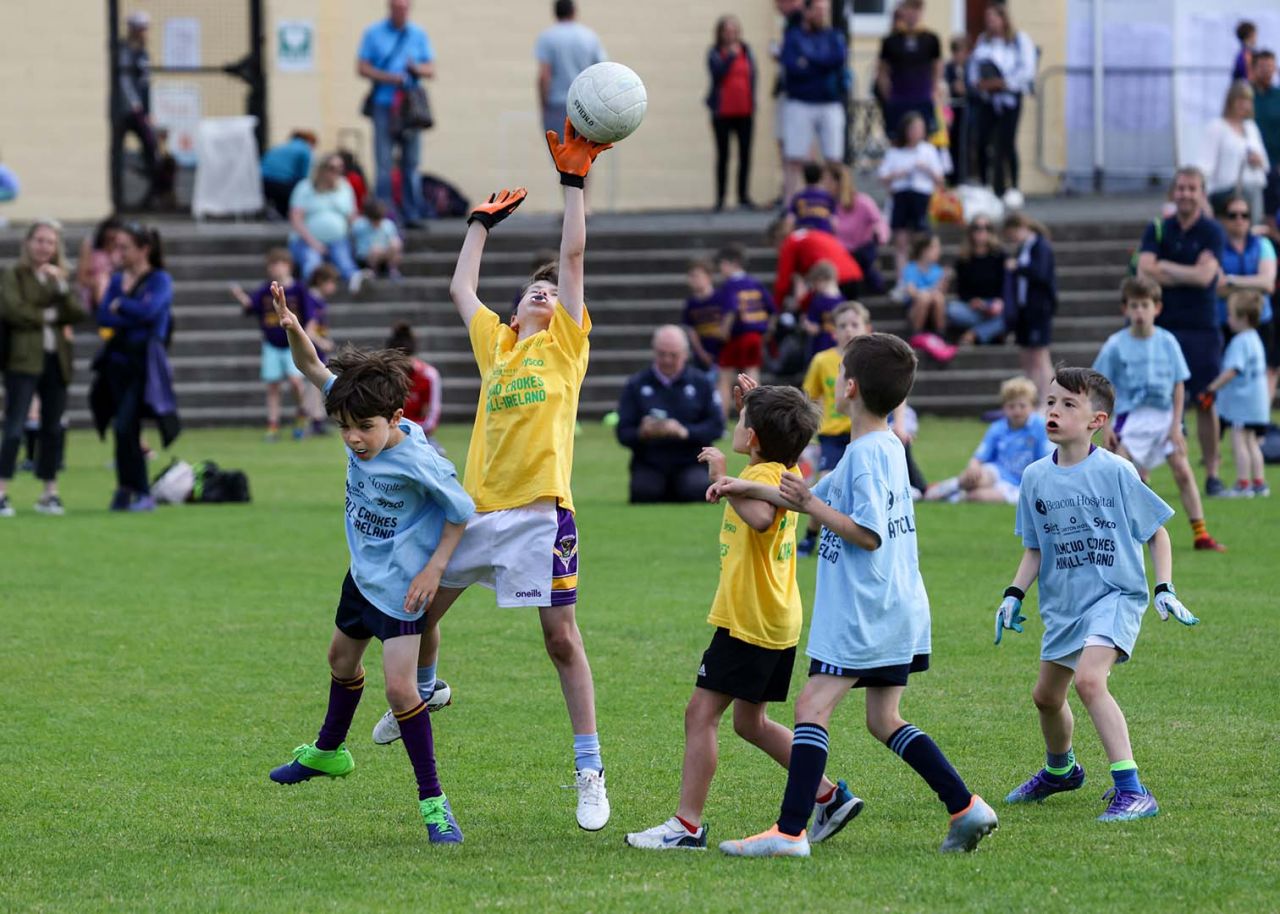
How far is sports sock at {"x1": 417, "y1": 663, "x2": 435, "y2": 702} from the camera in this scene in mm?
7133

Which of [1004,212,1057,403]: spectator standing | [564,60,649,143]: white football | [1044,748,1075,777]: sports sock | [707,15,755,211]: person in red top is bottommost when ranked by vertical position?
[1044,748,1075,777]: sports sock

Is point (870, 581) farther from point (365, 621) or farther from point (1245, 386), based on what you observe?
point (1245, 386)

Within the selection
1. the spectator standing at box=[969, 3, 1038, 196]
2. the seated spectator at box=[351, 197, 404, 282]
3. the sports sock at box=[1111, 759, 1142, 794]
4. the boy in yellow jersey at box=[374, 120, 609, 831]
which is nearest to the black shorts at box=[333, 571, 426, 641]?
the boy in yellow jersey at box=[374, 120, 609, 831]

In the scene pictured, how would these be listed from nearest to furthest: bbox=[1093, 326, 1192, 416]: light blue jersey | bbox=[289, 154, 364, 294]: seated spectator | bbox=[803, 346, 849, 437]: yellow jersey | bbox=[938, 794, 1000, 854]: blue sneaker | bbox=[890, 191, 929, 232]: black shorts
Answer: bbox=[938, 794, 1000, 854]: blue sneaker
bbox=[1093, 326, 1192, 416]: light blue jersey
bbox=[803, 346, 849, 437]: yellow jersey
bbox=[289, 154, 364, 294]: seated spectator
bbox=[890, 191, 929, 232]: black shorts

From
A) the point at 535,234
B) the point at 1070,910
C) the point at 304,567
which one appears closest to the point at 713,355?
the point at 535,234

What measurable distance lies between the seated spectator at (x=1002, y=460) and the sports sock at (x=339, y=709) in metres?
8.65

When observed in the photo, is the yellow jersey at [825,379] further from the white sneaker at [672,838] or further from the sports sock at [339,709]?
the white sneaker at [672,838]

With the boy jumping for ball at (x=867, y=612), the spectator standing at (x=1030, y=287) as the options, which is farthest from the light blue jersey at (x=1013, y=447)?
the boy jumping for ball at (x=867, y=612)

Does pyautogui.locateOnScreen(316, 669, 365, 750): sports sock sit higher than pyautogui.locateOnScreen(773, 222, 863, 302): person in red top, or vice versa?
pyautogui.locateOnScreen(773, 222, 863, 302): person in red top

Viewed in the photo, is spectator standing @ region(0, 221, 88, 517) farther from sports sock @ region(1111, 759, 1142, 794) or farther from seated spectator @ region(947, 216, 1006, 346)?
sports sock @ region(1111, 759, 1142, 794)

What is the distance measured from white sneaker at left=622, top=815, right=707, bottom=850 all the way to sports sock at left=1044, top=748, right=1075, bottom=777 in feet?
4.42

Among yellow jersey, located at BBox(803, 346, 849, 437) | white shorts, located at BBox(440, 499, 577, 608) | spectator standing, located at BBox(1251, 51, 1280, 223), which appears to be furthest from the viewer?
spectator standing, located at BBox(1251, 51, 1280, 223)

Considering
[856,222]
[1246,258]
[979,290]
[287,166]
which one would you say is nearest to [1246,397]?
[1246,258]

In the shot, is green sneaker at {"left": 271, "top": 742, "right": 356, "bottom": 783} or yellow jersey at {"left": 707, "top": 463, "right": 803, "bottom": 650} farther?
green sneaker at {"left": 271, "top": 742, "right": 356, "bottom": 783}
